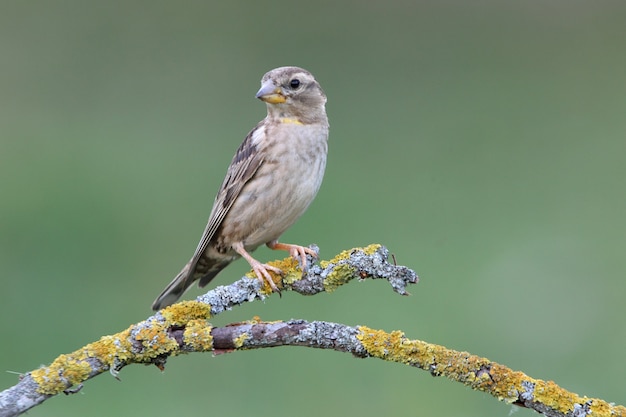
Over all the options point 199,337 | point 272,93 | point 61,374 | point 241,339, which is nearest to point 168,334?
point 199,337

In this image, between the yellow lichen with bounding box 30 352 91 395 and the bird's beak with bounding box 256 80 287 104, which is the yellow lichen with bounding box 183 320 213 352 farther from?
the bird's beak with bounding box 256 80 287 104

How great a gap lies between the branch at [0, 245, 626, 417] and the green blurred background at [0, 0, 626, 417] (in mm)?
2420

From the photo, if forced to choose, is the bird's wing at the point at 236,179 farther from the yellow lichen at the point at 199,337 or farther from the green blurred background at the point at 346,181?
the yellow lichen at the point at 199,337

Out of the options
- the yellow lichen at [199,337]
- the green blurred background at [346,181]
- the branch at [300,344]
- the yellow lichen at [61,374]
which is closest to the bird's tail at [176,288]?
the green blurred background at [346,181]

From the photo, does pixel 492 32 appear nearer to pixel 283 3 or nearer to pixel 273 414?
pixel 283 3

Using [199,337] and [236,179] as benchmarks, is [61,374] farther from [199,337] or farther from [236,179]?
[236,179]

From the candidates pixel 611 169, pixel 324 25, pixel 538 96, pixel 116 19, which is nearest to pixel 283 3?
pixel 324 25

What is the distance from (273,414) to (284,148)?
151 cm

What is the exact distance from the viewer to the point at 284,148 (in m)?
5.54

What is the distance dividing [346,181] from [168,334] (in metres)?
5.76

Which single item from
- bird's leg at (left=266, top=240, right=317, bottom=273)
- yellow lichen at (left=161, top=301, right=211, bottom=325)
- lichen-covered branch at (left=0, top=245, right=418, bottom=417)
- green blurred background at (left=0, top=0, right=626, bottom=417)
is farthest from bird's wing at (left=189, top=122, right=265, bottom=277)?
yellow lichen at (left=161, top=301, right=211, bottom=325)

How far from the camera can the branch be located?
149 inches

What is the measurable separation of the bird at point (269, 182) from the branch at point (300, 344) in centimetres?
133

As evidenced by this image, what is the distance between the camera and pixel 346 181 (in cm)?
966
